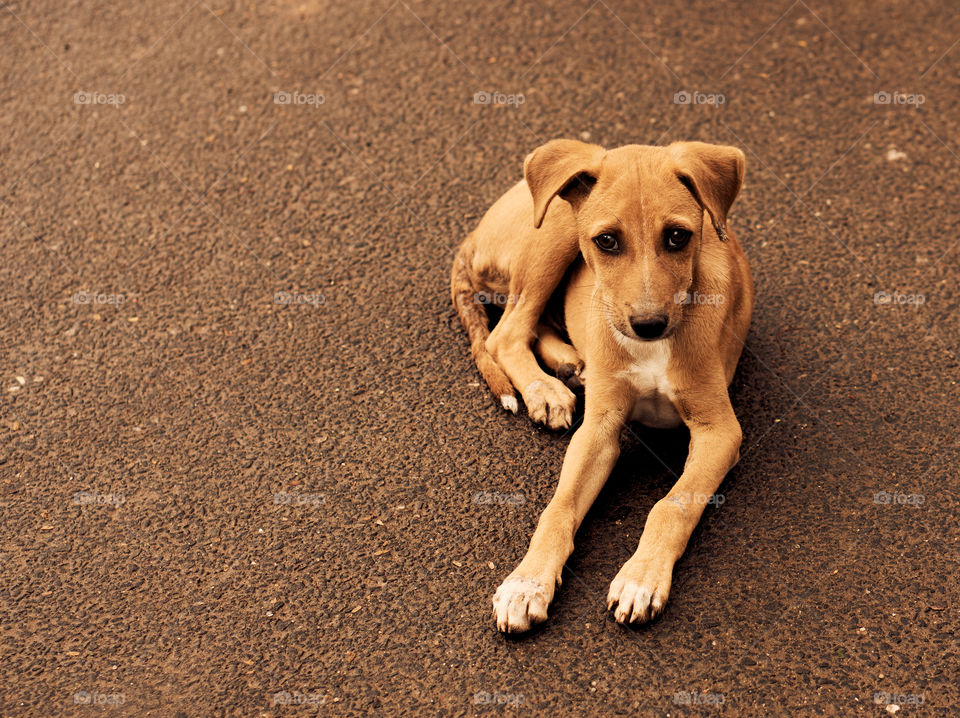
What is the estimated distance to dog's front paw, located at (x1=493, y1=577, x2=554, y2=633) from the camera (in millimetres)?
3551

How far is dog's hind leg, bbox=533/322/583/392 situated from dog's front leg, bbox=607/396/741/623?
0.64 m

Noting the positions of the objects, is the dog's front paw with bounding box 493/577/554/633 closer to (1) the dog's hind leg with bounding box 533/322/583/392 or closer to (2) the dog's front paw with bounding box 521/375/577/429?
(2) the dog's front paw with bounding box 521/375/577/429

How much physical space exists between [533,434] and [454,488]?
46cm

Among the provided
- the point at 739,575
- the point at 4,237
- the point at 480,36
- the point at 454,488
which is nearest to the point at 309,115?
the point at 480,36

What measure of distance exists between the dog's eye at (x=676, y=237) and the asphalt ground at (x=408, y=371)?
3.40ft

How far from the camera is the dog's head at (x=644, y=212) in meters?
3.62

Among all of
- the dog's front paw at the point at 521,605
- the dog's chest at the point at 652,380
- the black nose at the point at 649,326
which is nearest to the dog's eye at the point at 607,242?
the black nose at the point at 649,326

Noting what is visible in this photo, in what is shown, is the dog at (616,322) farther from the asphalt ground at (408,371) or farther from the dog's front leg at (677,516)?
the asphalt ground at (408,371)

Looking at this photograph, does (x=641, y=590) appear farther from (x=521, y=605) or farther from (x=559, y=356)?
(x=559, y=356)

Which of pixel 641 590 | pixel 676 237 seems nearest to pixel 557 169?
pixel 676 237

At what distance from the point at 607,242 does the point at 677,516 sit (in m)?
1.09

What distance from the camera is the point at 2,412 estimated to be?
468 centimetres

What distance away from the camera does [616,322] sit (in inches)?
147

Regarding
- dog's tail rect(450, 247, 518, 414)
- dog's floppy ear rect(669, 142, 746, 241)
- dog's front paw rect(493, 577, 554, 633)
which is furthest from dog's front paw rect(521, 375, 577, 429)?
dog's floppy ear rect(669, 142, 746, 241)
